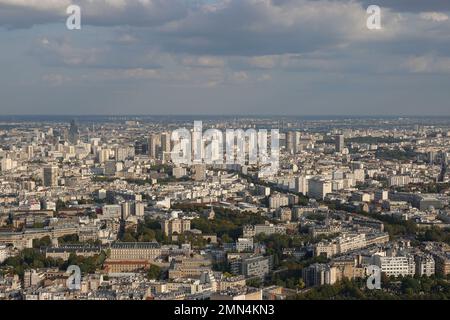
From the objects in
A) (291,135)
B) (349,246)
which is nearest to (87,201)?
(349,246)

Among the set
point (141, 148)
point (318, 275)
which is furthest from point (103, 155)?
point (318, 275)

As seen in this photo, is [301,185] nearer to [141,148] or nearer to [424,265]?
[424,265]

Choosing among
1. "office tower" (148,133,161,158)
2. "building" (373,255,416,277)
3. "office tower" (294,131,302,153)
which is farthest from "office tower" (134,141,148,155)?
"building" (373,255,416,277)

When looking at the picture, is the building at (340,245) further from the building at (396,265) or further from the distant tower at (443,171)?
the distant tower at (443,171)

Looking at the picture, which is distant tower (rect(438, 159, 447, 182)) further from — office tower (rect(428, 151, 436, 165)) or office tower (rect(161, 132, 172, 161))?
office tower (rect(161, 132, 172, 161))
